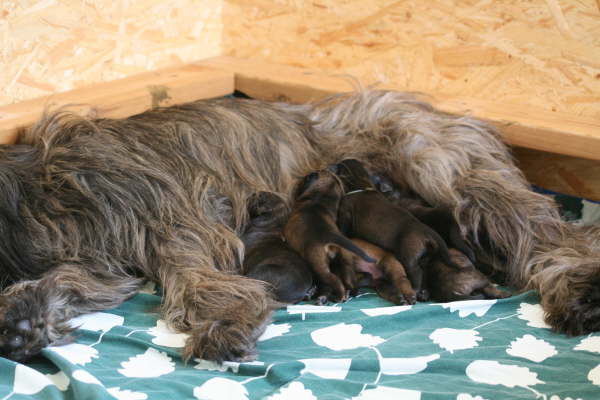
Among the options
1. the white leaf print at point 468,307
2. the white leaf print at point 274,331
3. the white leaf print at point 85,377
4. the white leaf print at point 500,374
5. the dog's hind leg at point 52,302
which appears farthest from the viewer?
the white leaf print at point 468,307

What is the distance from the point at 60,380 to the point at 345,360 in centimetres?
75

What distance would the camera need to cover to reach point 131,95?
9.60ft

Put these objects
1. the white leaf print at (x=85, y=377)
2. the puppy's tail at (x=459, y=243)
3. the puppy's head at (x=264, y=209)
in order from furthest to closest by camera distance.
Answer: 1. the puppy's head at (x=264, y=209)
2. the puppy's tail at (x=459, y=243)
3. the white leaf print at (x=85, y=377)

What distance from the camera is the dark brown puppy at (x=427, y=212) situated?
237 cm

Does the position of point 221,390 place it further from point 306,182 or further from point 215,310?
point 306,182

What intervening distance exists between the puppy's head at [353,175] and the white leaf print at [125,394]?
1148 mm

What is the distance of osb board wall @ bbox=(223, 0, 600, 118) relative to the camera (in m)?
2.90

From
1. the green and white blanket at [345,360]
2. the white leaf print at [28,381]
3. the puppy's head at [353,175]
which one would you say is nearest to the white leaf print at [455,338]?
the green and white blanket at [345,360]

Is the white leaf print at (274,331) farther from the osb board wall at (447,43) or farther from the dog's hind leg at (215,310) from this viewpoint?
the osb board wall at (447,43)

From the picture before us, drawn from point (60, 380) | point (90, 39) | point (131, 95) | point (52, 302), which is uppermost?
point (90, 39)

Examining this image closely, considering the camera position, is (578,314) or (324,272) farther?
(324,272)

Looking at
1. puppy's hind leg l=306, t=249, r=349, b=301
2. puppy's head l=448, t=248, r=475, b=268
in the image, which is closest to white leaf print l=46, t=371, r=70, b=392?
puppy's hind leg l=306, t=249, r=349, b=301

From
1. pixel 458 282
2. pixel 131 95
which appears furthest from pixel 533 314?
pixel 131 95

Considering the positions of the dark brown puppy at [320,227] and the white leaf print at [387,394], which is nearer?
the white leaf print at [387,394]
